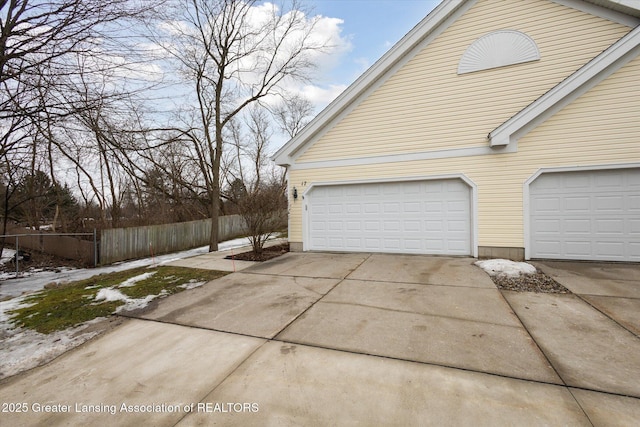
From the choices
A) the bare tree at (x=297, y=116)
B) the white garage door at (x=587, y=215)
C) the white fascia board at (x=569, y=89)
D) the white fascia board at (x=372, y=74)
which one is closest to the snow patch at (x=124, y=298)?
the white fascia board at (x=372, y=74)

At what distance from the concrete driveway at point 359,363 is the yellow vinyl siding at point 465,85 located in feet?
15.4

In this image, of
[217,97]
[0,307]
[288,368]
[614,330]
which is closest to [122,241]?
[0,307]

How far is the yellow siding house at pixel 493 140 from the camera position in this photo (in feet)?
20.4

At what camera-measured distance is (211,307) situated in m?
4.21

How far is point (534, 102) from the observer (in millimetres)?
6352

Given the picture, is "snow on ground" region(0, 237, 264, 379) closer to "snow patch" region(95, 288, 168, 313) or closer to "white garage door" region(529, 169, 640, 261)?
"snow patch" region(95, 288, 168, 313)

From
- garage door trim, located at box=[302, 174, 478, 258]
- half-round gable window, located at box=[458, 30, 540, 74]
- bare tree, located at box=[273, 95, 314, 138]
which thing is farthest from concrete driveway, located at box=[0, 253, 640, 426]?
bare tree, located at box=[273, 95, 314, 138]

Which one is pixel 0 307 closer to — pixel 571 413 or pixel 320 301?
pixel 320 301

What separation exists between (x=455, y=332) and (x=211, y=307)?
11.3 feet

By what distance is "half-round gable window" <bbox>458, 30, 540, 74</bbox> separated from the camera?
6.93 meters

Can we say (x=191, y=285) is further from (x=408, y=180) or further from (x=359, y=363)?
(x=408, y=180)

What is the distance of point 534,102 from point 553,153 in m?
1.32

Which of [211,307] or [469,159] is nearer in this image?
[211,307]

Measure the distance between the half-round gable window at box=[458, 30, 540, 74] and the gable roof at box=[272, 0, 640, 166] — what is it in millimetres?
1055
